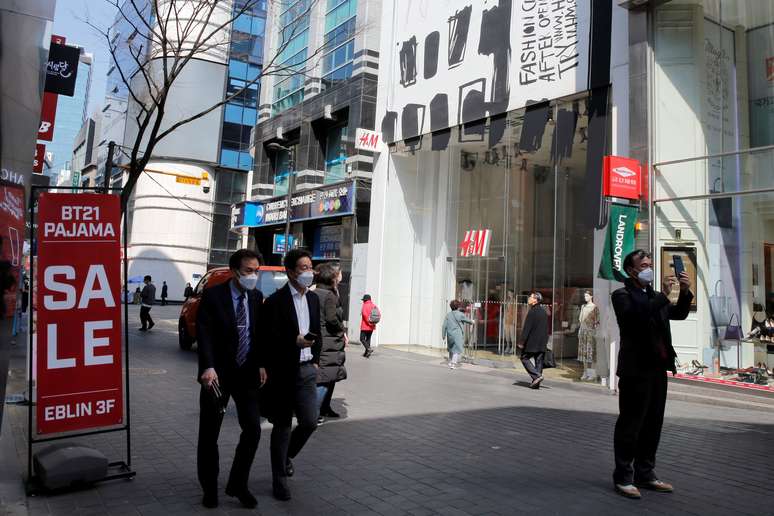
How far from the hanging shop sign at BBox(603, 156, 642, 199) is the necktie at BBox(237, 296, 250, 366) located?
28.9 feet

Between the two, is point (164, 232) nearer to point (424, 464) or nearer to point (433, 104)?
point (433, 104)

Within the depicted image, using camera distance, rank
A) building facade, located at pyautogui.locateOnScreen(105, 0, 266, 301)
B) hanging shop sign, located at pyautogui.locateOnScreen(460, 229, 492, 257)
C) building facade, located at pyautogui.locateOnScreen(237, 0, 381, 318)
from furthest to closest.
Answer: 1. building facade, located at pyautogui.locateOnScreen(105, 0, 266, 301)
2. building facade, located at pyautogui.locateOnScreen(237, 0, 381, 318)
3. hanging shop sign, located at pyautogui.locateOnScreen(460, 229, 492, 257)

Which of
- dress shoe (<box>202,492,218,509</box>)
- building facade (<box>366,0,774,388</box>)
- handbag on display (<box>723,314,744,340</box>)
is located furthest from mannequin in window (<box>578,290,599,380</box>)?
dress shoe (<box>202,492,218,509</box>)

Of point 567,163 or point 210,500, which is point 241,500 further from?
point 567,163

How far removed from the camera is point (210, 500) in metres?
4.12

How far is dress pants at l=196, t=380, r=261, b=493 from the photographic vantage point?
13.7ft

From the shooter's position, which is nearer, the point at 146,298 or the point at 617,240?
the point at 617,240

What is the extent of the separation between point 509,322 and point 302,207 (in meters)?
11.7

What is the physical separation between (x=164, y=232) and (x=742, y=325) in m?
42.7

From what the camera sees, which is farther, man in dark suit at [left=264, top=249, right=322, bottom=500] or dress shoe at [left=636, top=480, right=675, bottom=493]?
dress shoe at [left=636, top=480, right=675, bottom=493]

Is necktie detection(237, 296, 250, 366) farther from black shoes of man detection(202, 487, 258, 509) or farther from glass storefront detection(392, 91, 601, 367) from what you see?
glass storefront detection(392, 91, 601, 367)

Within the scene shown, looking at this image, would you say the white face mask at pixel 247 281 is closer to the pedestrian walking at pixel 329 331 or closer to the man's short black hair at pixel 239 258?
the man's short black hair at pixel 239 258

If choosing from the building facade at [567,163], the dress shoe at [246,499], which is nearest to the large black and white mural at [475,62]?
the building facade at [567,163]

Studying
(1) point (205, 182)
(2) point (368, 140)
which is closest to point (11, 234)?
(2) point (368, 140)
